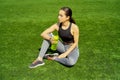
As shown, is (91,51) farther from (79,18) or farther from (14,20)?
(14,20)

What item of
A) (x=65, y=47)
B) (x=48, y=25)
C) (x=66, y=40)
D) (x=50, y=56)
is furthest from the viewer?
(x=48, y=25)

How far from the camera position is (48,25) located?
364 inches

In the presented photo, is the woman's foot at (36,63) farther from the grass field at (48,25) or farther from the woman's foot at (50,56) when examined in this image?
the woman's foot at (50,56)

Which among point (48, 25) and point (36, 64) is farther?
point (48, 25)

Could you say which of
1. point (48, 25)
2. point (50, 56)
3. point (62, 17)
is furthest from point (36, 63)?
point (48, 25)

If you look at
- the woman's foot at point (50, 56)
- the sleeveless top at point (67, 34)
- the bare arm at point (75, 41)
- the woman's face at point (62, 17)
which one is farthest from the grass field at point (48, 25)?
the woman's face at point (62, 17)

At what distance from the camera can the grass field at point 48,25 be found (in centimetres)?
571

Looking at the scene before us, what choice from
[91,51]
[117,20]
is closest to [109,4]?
[117,20]

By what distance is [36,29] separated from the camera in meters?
8.88

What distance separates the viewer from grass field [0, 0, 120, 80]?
571 cm

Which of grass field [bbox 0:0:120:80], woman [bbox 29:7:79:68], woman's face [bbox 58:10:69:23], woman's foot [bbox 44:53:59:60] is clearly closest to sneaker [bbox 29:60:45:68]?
woman [bbox 29:7:79:68]

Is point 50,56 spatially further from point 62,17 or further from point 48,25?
point 48,25

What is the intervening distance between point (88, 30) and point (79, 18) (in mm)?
1498

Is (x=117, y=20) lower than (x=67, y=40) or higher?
lower
